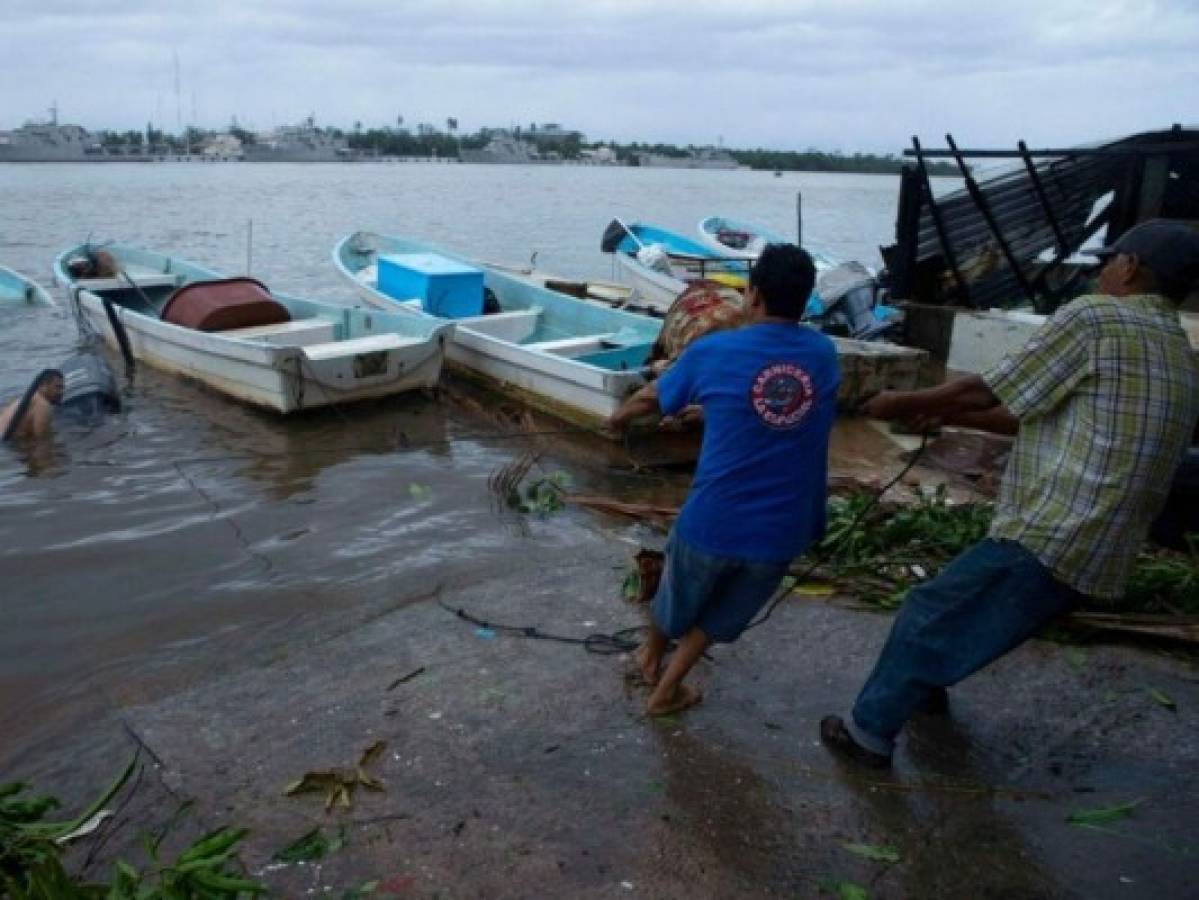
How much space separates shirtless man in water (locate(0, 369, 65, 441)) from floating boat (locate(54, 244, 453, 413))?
5.03 feet

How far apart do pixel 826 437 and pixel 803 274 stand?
23.3 inches

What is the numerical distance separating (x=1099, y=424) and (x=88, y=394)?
10.0 metres

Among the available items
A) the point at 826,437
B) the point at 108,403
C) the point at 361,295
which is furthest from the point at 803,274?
the point at 361,295

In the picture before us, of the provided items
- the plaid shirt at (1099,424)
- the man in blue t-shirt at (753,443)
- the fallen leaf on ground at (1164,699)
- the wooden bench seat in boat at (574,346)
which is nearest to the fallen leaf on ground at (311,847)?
the man in blue t-shirt at (753,443)

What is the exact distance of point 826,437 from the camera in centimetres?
333

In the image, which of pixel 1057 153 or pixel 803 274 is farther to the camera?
pixel 1057 153

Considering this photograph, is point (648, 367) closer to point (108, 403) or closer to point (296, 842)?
point (108, 403)

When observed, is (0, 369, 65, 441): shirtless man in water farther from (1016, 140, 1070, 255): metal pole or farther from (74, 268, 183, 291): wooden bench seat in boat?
(1016, 140, 1070, 255): metal pole

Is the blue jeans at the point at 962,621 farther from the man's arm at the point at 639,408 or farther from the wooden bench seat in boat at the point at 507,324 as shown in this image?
the wooden bench seat in boat at the point at 507,324

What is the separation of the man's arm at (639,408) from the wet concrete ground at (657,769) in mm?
1177

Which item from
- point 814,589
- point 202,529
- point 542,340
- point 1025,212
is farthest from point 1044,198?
point 202,529

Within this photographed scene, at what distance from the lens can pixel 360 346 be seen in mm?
10188

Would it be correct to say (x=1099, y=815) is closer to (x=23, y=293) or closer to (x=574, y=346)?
(x=574, y=346)

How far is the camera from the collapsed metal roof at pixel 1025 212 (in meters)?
9.86
